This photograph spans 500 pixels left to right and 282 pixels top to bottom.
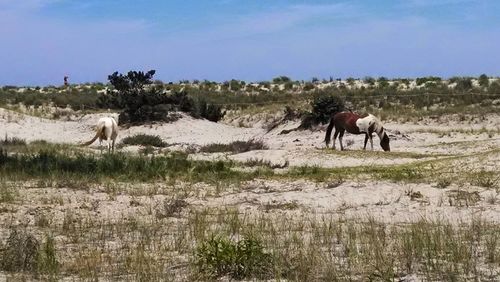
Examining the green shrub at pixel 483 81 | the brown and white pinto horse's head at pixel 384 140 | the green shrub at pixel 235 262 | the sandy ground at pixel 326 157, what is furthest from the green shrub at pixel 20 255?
the green shrub at pixel 483 81

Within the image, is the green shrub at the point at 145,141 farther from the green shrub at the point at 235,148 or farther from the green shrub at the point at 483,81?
the green shrub at the point at 483,81

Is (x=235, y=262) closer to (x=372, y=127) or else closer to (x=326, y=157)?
(x=326, y=157)

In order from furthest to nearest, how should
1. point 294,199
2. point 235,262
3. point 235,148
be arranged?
point 235,148, point 294,199, point 235,262

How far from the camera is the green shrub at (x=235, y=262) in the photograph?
6965mm

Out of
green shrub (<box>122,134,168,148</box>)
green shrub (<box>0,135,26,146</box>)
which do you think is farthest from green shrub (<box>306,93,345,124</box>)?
green shrub (<box>0,135,26,146</box>)

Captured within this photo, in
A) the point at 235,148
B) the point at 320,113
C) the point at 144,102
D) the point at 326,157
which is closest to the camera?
the point at 326,157

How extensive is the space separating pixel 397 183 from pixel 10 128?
2491 centimetres

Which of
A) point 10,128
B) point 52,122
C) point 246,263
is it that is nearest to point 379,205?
point 246,263

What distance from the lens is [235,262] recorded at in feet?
22.9

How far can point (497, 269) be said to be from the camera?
23.0 feet

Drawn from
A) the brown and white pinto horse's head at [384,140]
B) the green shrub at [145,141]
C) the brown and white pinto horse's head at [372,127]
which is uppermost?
the brown and white pinto horse's head at [372,127]

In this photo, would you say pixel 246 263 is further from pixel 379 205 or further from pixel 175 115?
pixel 175 115

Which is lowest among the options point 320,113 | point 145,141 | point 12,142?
point 145,141

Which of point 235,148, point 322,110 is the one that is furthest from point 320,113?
point 235,148
